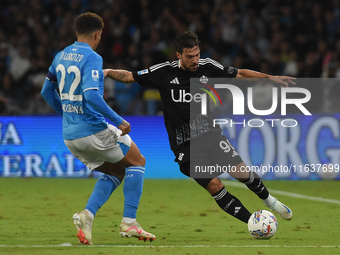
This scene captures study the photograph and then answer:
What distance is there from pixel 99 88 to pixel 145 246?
153cm

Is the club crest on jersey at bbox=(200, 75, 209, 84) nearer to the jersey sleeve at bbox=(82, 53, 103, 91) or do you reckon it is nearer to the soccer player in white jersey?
the soccer player in white jersey

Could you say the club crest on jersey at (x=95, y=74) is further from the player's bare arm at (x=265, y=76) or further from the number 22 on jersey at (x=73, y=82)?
the player's bare arm at (x=265, y=76)

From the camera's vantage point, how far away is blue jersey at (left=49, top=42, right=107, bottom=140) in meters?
6.18

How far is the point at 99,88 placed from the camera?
6.24m

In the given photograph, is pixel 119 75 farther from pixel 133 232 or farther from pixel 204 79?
pixel 133 232

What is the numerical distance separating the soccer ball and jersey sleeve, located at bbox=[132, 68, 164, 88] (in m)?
1.73

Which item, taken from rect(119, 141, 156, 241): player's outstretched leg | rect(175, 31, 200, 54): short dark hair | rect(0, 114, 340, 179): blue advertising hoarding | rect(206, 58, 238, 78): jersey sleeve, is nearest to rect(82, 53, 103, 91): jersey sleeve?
rect(119, 141, 156, 241): player's outstretched leg

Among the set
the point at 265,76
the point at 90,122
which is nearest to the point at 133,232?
the point at 90,122

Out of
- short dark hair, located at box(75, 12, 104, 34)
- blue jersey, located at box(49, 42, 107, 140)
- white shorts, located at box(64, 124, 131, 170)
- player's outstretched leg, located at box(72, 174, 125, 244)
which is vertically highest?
short dark hair, located at box(75, 12, 104, 34)

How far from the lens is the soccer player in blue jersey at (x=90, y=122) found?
6129mm

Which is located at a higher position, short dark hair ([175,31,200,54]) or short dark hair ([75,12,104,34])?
short dark hair ([75,12,104,34])

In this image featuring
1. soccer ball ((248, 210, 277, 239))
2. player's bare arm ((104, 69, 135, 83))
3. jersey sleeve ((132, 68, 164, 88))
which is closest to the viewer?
soccer ball ((248, 210, 277, 239))

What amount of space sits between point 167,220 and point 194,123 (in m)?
1.83

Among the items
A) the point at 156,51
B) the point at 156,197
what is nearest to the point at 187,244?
the point at 156,197
